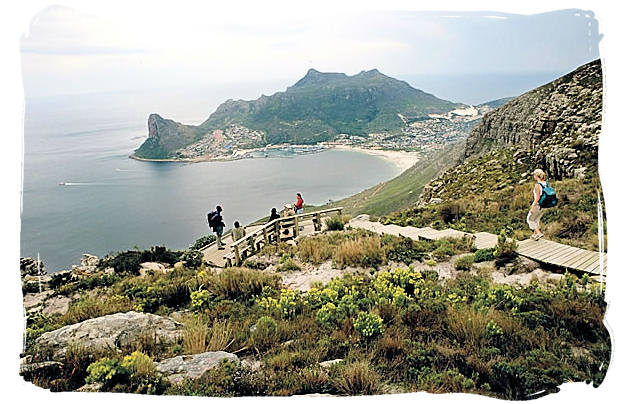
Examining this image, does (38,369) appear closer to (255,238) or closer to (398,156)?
(255,238)

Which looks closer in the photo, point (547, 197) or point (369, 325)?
point (369, 325)

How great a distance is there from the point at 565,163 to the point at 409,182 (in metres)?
24.7

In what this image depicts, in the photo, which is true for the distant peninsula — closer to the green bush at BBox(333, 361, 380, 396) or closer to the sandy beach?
the sandy beach

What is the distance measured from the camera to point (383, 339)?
3219mm

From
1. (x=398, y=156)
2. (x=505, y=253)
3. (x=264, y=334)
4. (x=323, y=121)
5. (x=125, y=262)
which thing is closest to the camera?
(x=264, y=334)

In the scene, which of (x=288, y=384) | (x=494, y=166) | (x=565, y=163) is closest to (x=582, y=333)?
(x=288, y=384)

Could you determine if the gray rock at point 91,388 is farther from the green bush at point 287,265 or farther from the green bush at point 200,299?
the green bush at point 287,265

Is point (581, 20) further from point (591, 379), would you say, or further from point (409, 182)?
point (409, 182)

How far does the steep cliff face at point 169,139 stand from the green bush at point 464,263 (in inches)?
284

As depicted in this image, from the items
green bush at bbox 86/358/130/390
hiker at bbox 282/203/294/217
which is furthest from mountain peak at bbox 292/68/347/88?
green bush at bbox 86/358/130/390

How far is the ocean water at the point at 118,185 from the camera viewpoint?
3.66 m

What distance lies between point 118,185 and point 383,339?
8.24 metres

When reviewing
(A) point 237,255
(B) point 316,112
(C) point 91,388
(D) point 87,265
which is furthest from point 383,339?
(B) point 316,112

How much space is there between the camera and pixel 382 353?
3.08 meters
